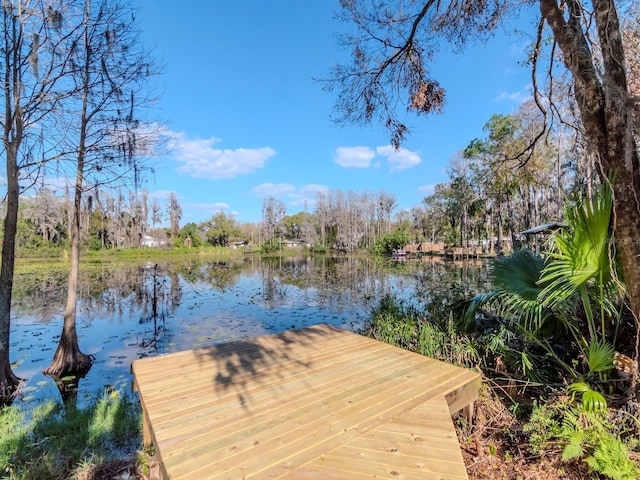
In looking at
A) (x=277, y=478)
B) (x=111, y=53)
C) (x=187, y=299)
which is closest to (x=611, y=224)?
(x=277, y=478)

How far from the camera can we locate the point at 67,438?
3025 millimetres

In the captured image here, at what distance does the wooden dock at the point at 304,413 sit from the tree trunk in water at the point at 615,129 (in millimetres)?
1449

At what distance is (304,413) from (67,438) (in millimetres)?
2688

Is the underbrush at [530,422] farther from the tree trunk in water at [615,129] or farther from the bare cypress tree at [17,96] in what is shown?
the bare cypress tree at [17,96]

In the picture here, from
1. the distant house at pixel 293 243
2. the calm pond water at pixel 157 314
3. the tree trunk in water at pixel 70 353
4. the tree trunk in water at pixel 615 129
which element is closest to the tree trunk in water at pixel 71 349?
the tree trunk in water at pixel 70 353

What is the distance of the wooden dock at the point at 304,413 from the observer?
1.57 metres

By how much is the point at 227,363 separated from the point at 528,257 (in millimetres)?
3216

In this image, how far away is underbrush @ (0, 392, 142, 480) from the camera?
2426 mm

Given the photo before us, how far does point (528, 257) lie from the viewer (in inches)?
124

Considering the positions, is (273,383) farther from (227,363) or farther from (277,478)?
(277,478)

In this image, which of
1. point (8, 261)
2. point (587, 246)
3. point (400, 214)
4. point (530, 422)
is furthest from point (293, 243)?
point (587, 246)

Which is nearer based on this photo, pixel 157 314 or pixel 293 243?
pixel 157 314

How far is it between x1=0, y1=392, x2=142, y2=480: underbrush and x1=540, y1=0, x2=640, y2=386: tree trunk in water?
4010 millimetres

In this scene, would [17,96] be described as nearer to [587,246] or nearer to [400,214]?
[587,246]
